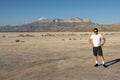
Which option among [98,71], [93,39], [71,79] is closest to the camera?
[71,79]

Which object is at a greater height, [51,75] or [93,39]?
[93,39]

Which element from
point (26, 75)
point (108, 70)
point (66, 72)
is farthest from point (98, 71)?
point (26, 75)

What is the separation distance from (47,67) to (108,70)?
120 inches

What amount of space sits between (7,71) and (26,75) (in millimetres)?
1609

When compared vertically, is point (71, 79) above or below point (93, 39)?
below

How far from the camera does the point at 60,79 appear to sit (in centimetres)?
1114

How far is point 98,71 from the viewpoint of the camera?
1296 cm

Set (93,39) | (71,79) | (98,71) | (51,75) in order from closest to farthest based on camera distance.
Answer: (71,79), (51,75), (98,71), (93,39)

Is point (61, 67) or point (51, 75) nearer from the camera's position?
point (51, 75)

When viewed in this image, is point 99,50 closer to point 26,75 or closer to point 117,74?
point 117,74

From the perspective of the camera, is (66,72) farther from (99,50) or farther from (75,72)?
(99,50)

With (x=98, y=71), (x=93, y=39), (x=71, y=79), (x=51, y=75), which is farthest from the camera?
(x=93, y=39)

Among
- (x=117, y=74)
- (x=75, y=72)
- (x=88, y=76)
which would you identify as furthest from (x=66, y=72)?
(x=117, y=74)

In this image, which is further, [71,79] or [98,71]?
[98,71]
